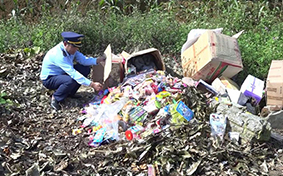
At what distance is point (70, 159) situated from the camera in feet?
10.9

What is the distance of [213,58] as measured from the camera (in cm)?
445

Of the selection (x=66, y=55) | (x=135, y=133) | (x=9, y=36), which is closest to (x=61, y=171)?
(x=135, y=133)

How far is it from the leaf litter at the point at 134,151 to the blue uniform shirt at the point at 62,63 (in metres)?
0.54

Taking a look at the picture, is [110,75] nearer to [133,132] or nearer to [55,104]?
[55,104]

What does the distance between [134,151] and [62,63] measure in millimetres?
1592

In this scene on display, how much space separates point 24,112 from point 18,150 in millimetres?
961

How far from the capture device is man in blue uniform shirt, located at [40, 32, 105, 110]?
4.26m

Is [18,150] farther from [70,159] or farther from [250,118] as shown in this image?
[250,118]

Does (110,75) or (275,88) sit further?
(110,75)

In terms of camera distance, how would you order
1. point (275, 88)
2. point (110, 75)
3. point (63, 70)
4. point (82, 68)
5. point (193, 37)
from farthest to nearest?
point (193, 37) → point (82, 68) → point (110, 75) → point (63, 70) → point (275, 88)

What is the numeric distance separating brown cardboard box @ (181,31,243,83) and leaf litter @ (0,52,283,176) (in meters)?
0.60

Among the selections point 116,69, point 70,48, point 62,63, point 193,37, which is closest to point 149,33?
point 193,37

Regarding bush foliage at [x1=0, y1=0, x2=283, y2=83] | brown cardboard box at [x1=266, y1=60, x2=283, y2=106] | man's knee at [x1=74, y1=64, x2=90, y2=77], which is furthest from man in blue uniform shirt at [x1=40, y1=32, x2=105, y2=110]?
brown cardboard box at [x1=266, y1=60, x2=283, y2=106]

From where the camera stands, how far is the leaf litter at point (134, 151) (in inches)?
128
